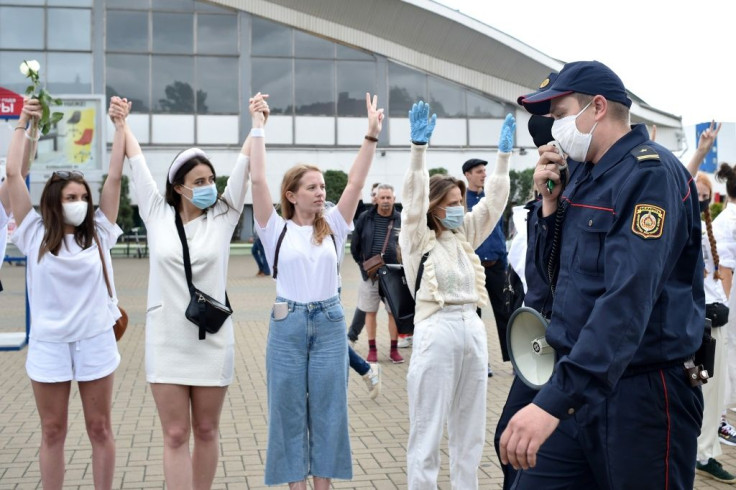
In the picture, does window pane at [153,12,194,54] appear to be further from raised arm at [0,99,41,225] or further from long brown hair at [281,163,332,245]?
long brown hair at [281,163,332,245]

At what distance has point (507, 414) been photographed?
4.05 m

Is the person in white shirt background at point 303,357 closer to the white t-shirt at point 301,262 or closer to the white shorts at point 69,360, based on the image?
the white t-shirt at point 301,262

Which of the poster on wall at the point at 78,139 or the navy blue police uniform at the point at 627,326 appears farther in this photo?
the poster on wall at the point at 78,139

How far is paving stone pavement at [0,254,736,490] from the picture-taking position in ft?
17.9

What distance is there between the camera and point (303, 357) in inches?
184

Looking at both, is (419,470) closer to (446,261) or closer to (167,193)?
(446,261)

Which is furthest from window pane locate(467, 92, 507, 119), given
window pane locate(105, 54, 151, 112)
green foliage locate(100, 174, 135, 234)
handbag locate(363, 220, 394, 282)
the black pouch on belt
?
the black pouch on belt

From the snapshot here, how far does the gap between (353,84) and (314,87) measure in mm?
1977

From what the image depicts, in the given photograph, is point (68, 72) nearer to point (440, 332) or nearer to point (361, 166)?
point (361, 166)

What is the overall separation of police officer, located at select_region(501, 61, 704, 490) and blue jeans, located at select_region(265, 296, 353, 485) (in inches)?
72.3

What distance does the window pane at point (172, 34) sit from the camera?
131 feet

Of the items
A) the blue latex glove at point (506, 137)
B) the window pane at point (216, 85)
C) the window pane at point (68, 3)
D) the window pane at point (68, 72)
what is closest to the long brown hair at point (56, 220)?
the blue latex glove at point (506, 137)

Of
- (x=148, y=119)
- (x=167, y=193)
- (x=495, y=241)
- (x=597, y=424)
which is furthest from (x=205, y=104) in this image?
(x=597, y=424)

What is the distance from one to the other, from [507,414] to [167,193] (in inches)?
87.9
